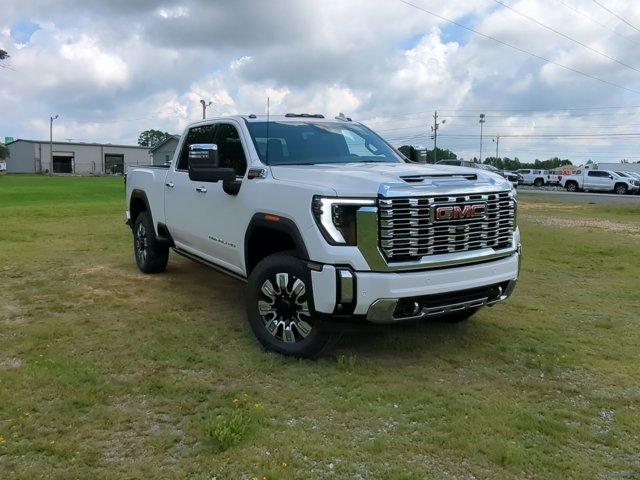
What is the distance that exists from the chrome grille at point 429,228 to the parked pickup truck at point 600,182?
39003mm

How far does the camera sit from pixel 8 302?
249 inches

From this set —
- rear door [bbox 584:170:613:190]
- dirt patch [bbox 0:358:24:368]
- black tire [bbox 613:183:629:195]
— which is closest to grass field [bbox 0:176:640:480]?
dirt patch [bbox 0:358:24:368]

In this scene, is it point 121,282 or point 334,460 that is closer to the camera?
point 334,460

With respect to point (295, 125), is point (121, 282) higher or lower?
lower

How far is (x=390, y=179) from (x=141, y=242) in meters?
4.83

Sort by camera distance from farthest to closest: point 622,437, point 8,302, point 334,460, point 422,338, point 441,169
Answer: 1. point 8,302
2. point 422,338
3. point 441,169
4. point 622,437
5. point 334,460

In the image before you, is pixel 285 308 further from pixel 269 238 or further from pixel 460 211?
pixel 460 211

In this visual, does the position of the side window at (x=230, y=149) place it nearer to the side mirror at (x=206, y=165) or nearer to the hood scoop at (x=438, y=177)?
the side mirror at (x=206, y=165)

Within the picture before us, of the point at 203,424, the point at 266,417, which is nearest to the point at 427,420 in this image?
the point at 266,417

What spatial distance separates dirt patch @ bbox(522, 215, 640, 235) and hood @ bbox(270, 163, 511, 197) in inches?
437

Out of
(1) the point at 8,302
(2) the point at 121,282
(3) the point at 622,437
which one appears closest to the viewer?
(3) the point at 622,437

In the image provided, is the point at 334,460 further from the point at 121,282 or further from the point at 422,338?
the point at 121,282

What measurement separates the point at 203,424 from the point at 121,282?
4.37 metres

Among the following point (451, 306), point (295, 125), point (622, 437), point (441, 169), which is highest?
Answer: point (295, 125)
